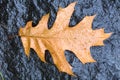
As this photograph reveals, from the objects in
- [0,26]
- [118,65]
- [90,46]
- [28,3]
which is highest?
[28,3]

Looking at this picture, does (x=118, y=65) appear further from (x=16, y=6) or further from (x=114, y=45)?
(x=16, y=6)

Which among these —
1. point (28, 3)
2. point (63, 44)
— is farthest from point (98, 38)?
point (28, 3)

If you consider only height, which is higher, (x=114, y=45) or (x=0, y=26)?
(x=0, y=26)
